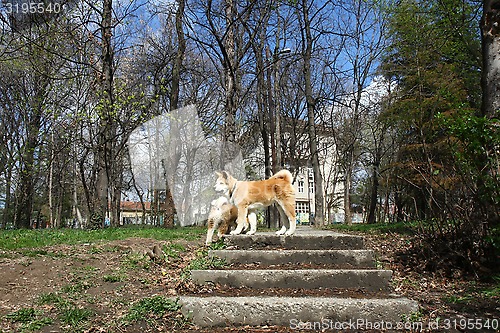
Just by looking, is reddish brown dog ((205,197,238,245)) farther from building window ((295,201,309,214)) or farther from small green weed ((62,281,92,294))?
building window ((295,201,309,214))

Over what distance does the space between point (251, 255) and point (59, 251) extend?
10.3 ft

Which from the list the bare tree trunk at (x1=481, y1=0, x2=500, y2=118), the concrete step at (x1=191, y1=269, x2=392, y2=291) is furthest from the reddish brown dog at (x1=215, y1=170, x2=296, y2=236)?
the bare tree trunk at (x1=481, y1=0, x2=500, y2=118)

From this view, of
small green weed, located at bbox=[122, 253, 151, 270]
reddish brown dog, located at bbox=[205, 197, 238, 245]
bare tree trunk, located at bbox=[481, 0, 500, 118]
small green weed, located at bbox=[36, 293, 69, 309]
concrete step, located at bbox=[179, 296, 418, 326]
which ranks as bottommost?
concrete step, located at bbox=[179, 296, 418, 326]

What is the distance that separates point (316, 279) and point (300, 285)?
21 cm

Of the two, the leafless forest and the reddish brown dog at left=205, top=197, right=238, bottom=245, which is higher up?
the leafless forest

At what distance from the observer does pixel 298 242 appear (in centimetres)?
576

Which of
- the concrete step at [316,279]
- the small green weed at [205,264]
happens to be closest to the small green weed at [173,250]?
the small green weed at [205,264]

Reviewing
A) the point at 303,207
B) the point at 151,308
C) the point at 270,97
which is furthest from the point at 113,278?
the point at 303,207

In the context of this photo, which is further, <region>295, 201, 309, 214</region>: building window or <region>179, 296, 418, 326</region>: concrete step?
<region>295, 201, 309, 214</region>: building window

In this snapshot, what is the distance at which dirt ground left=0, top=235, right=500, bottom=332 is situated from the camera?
3.71m

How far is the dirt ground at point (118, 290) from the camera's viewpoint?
3713 millimetres

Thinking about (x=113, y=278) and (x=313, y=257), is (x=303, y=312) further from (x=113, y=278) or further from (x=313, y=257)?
(x=113, y=278)

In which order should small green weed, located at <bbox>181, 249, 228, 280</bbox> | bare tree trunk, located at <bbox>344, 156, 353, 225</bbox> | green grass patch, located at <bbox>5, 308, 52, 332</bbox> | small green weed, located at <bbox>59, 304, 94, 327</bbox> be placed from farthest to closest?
bare tree trunk, located at <bbox>344, 156, 353, 225</bbox> → small green weed, located at <bbox>181, 249, 228, 280</bbox> → small green weed, located at <bbox>59, 304, 94, 327</bbox> → green grass patch, located at <bbox>5, 308, 52, 332</bbox>

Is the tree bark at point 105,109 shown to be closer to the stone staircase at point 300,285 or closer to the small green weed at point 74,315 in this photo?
the stone staircase at point 300,285
